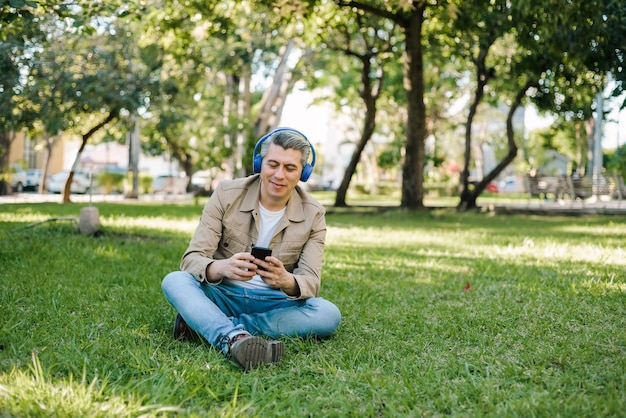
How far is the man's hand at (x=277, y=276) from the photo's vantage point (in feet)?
12.1

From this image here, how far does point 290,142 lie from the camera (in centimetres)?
397

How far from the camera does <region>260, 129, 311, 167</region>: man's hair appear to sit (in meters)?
3.97

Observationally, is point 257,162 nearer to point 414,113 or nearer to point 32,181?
point 414,113

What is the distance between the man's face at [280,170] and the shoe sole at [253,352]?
0.91 m

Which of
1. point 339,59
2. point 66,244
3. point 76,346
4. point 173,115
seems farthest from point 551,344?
point 339,59

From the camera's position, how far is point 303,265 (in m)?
4.15

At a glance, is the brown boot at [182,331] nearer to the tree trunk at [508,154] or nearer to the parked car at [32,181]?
the tree trunk at [508,154]

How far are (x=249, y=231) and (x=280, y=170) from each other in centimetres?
45

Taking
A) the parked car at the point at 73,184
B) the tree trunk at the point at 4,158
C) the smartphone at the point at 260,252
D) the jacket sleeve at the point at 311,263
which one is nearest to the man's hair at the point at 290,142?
the jacket sleeve at the point at 311,263

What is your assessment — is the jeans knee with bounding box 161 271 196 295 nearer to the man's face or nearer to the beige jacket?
the beige jacket

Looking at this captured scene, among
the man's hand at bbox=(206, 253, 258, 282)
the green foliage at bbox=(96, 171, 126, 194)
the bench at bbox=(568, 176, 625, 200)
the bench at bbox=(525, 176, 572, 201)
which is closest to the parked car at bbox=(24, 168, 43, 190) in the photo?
the green foliage at bbox=(96, 171, 126, 194)

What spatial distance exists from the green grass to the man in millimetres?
199

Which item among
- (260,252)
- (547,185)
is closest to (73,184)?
(547,185)

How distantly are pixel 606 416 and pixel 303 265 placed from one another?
6.18 ft
